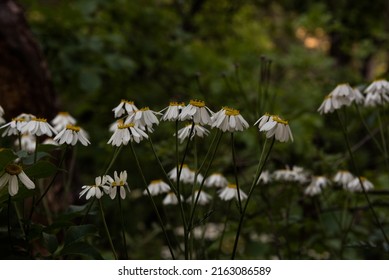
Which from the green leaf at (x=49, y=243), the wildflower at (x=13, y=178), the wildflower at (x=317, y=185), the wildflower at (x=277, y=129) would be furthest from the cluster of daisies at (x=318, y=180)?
the wildflower at (x=13, y=178)

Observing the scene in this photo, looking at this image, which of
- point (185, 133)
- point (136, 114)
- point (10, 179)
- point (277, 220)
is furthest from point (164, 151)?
point (10, 179)

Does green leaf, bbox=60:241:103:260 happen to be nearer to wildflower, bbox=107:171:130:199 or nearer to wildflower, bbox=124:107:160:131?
wildflower, bbox=107:171:130:199

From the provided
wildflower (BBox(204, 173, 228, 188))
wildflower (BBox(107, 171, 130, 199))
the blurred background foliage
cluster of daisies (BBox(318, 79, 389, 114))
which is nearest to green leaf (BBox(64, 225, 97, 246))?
wildflower (BBox(107, 171, 130, 199))

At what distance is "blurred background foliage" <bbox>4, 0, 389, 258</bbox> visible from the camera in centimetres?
268

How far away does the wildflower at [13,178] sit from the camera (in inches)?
36.3

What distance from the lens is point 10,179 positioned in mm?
931

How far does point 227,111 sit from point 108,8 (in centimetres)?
263

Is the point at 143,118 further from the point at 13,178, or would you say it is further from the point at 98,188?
the point at 13,178

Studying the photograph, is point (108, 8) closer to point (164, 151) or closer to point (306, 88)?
point (306, 88)

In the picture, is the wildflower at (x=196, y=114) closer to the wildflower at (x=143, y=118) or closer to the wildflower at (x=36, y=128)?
the wildflower at (x=143, y=118)

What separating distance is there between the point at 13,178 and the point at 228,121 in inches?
17.0

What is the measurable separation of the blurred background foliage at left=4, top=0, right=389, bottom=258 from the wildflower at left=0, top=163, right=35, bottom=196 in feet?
4.08

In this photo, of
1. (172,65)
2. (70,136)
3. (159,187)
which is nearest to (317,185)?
(159,187)

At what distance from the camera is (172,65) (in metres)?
3.41
